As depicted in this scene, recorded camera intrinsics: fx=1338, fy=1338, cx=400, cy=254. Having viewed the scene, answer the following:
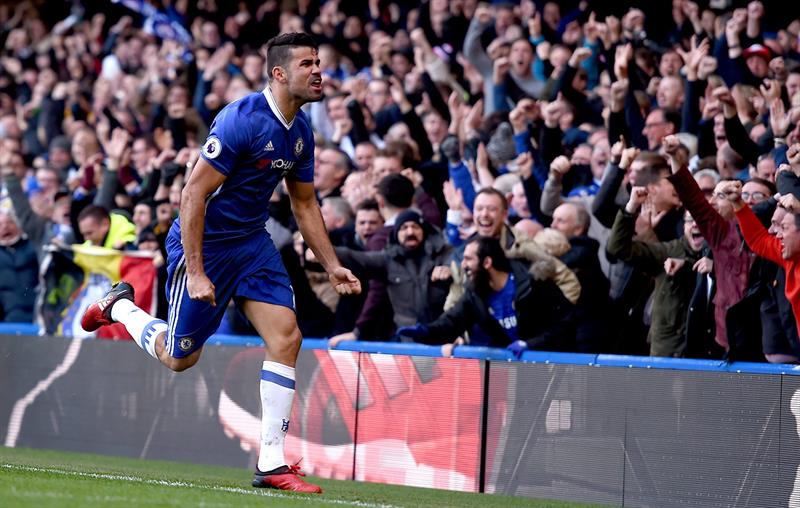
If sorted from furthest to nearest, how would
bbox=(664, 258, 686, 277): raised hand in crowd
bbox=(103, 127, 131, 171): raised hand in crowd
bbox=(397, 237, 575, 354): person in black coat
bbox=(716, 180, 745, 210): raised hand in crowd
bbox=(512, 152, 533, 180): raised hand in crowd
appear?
1. bbox=(103, 127, 131, 171): raised hand in crowd
2. bbox=(512, 152, 533, 180): raised hand in crowd
3. bbox=(397, 237, 575, 354): person in black coat
4. bbox=(664, 258, 686, 277): raised hand in crowd
5. bbox=(716, 180, 745, 210): raised hand in crowd

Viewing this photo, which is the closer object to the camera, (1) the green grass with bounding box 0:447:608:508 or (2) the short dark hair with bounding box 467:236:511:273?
(1) the green grass with bounding box 0:447:608:508

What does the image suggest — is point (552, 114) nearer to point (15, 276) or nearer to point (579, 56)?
point (579, 56)

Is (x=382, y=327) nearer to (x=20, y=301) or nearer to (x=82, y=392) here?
(x=82, y=392)

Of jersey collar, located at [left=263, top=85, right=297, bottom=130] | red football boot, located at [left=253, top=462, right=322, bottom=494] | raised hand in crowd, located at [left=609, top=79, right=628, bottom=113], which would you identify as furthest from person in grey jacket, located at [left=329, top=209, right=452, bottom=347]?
jersey collar, located at [left=263, top=85, right=297, bottom=130]

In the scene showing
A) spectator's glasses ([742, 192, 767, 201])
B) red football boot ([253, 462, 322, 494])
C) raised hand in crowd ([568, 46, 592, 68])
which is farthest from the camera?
raised hand in crowd ([568, 46, 592, 68])

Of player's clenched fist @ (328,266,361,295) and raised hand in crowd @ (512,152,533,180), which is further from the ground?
raised hand in crowd @ (512,152,533,180)

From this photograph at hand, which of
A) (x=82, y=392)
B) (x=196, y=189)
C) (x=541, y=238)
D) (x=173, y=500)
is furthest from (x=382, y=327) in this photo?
(x=173, y=500)

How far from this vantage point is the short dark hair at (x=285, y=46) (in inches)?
275

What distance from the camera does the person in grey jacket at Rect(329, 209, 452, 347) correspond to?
977cm

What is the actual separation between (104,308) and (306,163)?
5.73ft

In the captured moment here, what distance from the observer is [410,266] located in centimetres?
982

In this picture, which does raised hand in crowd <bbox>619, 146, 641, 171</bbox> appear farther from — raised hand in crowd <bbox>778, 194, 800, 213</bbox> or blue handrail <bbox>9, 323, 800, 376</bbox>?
blue handrail <bbox>9, 323, 800, 376</bbox>

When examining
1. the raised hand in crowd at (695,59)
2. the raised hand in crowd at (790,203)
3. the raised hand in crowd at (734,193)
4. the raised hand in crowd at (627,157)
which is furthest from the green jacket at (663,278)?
the raised hand in crowd at (695,59)

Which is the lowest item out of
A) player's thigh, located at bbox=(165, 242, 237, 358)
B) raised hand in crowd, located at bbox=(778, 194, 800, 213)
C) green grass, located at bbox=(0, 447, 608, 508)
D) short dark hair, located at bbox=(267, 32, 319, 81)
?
green grass, located at bbox=(0, 447, 608, 508)
